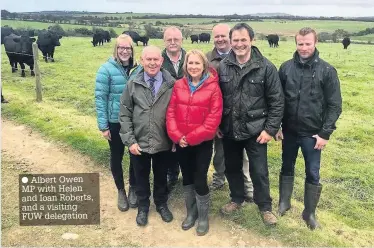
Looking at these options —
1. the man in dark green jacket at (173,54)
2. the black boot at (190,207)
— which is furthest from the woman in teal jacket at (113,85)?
the black boot at (190,207)

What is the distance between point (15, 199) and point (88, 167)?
1.37m

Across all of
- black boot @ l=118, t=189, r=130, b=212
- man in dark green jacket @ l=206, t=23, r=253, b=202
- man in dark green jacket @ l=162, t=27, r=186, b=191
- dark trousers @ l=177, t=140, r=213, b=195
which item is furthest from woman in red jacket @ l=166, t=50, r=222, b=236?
black boot @ l=118, t=189, r=130, b=212

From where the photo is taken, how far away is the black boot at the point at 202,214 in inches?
179

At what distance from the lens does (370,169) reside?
7.04m

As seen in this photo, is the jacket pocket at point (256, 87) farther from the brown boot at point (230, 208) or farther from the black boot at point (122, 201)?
the black boot at point (122, 201)

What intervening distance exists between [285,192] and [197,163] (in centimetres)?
134

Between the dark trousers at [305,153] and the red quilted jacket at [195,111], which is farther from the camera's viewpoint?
the dark trousers at [305,153]

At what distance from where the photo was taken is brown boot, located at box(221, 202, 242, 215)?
4.91m

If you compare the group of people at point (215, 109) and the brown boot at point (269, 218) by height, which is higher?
the group of people at point (215, 109)

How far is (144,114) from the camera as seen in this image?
167 inches

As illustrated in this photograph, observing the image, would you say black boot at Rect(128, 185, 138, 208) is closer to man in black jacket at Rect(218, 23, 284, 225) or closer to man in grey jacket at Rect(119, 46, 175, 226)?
man in grey jacket at Rect(119, 46, 175, 226)

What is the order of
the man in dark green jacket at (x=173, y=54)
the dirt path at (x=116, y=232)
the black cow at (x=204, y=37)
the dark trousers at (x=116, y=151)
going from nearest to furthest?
the dirt path at (x=116, y=232), the man in dark green jacket at (x=173, y=54), the dark trousers at (x=116, y=151), the black cow at (x=204, y=37)

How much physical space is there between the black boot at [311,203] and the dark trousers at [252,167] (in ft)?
1.51

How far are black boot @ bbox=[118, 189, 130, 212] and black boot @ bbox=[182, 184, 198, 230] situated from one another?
2.88 feet
